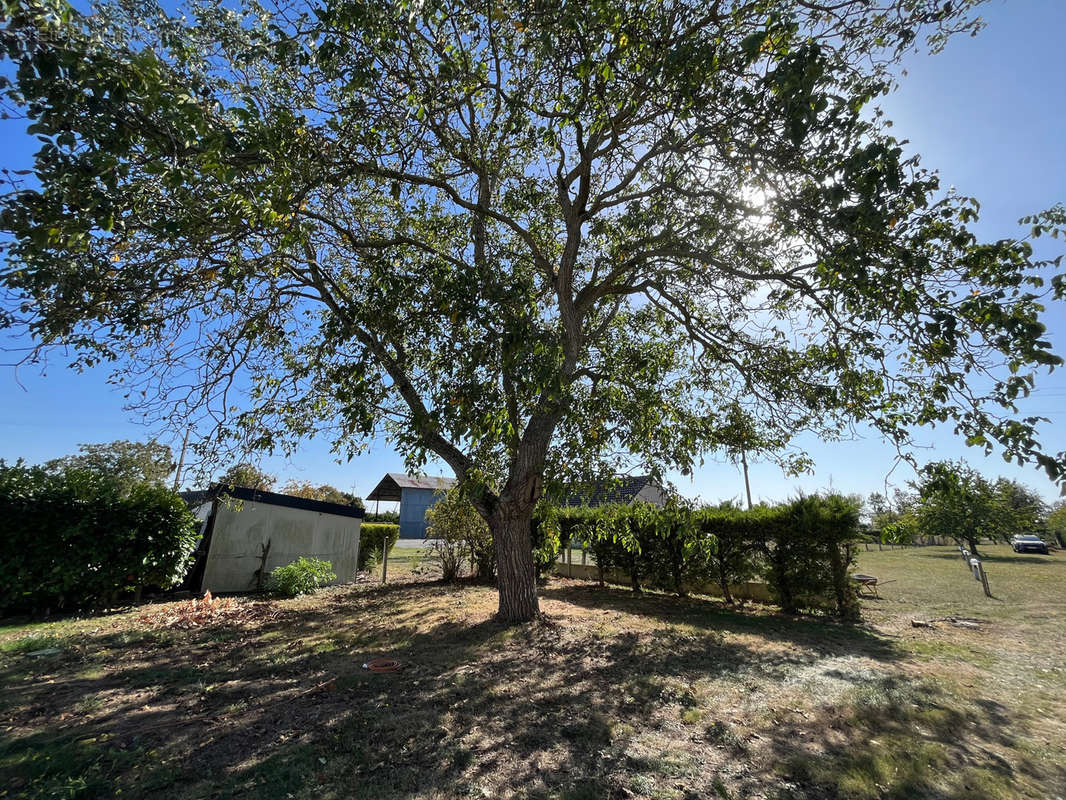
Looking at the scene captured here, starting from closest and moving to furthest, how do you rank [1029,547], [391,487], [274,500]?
[274,500] → [1029,547] → [391,487]

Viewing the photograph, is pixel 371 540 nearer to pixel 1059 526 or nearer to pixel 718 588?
pixel 718 588

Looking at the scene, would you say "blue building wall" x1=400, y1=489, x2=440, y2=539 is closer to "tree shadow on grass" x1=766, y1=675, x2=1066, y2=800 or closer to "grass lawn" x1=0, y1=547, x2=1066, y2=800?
"grass lawn" x1=0, y1=547, x2=1066, y2=800

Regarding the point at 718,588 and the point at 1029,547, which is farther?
the point at 1029,547

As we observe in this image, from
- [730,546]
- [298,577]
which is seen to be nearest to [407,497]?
[298,577]

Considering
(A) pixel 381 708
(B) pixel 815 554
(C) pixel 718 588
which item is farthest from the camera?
(C) pixel 718 588

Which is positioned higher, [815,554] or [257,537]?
[257,537]

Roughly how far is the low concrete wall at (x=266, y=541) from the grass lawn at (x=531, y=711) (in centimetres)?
326

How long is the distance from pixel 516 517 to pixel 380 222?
579 centimetres

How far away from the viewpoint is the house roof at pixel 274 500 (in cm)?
1015

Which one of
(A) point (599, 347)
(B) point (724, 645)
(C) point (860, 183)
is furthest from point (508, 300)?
(B) point (724, 645)

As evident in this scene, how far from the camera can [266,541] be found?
11.6 meters

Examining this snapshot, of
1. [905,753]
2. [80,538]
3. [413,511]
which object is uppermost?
[413,511]

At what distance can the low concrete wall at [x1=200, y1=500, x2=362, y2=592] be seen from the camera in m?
11.0

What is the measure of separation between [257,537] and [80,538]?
12.1 ft
